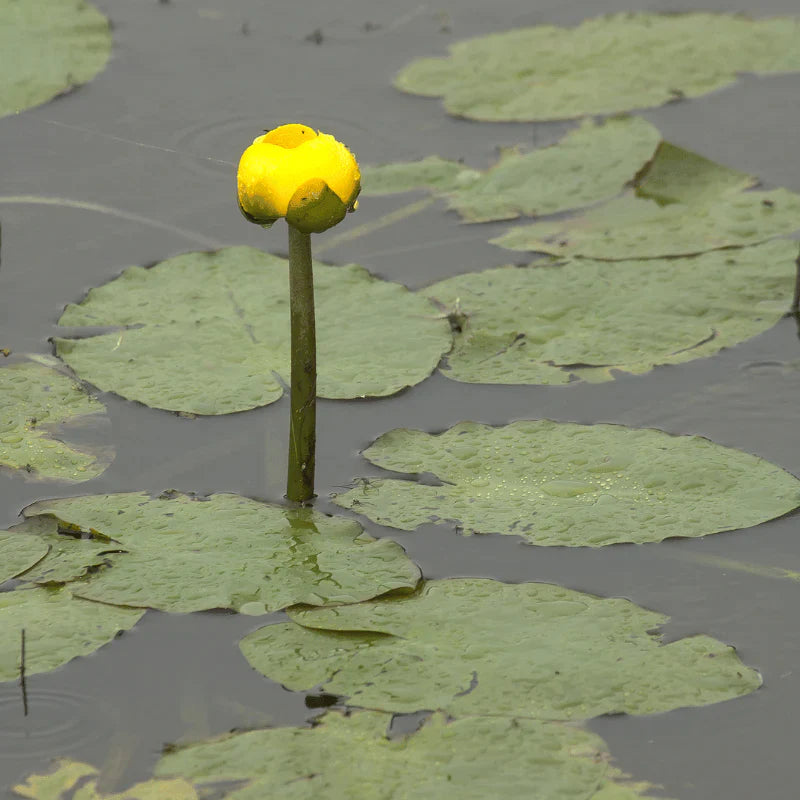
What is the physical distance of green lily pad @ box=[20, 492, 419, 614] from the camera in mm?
2545

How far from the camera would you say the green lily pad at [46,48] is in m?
4.83

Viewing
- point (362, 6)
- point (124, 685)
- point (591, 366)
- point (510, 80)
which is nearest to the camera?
point (124, 685)

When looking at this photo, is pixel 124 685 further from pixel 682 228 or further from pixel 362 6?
pixel 362 6

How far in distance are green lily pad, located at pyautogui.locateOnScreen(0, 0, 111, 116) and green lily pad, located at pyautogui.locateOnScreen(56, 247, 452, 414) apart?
1.39 meters

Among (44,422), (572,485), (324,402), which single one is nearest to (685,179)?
(324,402)

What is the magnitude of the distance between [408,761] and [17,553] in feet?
2.96

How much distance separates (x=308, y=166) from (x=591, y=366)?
113cm

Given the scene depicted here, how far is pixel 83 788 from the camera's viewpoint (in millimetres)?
2242

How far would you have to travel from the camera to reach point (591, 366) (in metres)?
3.43

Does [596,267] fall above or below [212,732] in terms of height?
above

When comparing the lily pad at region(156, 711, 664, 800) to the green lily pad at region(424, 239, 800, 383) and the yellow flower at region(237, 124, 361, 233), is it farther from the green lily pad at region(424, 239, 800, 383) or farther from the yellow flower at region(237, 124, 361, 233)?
the green lily pad at region(424, 239, 800, 383)

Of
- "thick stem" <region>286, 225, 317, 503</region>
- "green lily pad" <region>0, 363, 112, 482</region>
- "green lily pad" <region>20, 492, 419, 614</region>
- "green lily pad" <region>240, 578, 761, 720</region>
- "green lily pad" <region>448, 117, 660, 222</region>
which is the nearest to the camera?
"green lily pad" <region>240, 578, 761, 720</region>

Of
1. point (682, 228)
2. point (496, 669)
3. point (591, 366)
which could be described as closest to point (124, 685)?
point (496, 669)

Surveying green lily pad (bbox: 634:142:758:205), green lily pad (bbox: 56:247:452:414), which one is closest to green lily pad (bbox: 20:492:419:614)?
green lily pad (bbox: 56:247:452:414)
